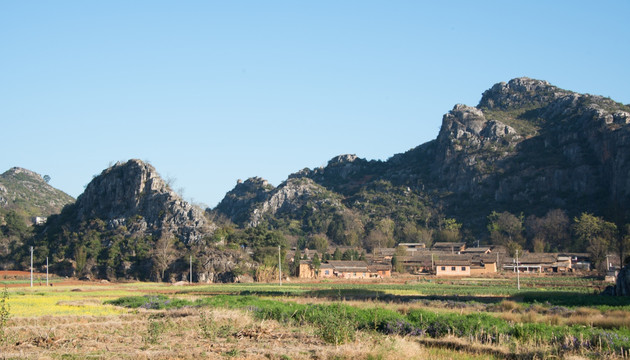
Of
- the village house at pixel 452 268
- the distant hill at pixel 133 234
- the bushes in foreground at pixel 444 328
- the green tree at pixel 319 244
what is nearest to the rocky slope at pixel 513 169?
the green tree at pixel 319 244

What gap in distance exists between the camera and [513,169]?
152m

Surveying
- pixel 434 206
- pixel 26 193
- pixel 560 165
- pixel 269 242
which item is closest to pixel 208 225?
pixel 269 242

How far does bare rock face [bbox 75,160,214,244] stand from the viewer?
329 ft

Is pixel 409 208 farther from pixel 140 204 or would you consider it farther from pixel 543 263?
pixel 140 204

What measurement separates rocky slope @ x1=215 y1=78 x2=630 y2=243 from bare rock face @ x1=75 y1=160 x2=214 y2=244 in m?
65.1

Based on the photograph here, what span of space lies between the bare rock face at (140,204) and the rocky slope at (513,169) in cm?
6511

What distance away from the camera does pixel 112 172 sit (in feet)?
372

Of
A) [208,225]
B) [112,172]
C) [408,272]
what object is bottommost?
[408,272]

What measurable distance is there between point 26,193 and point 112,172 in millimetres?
92026

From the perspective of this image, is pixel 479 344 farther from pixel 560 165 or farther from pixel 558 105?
pixel 558 105

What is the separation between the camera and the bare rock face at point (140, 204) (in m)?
100

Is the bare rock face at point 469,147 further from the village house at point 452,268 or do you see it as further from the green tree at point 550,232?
the village house at point 452,268

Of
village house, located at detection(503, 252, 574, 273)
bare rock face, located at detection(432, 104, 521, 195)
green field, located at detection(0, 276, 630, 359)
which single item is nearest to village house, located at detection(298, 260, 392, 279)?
village house, located at detection(503, 252, 574, 273)

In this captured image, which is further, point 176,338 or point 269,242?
point 269,242
